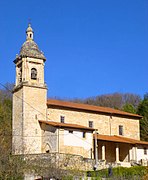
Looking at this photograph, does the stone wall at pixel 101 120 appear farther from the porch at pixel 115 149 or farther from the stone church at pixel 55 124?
the porch at pixel 115 149

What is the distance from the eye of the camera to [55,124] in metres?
46.5

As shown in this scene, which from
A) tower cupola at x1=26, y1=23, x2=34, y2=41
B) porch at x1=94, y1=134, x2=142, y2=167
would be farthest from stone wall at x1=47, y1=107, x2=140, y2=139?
tower cupola at x1=26, y1=23, x2=34, y2=41

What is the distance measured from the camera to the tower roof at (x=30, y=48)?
171 ft

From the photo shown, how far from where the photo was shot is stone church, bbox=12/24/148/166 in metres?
47.2

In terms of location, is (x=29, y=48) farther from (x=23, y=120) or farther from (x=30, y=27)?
(x=23, y=120)

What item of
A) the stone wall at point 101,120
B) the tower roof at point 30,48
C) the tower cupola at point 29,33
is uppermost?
the tower cupola at point 29,33

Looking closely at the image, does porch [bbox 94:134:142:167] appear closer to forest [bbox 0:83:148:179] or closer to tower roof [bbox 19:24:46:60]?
A: forest [bbox 0:83:148:179]

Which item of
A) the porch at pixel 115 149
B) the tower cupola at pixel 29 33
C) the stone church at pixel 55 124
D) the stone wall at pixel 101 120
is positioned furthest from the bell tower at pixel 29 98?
the porch at pixel 115 149

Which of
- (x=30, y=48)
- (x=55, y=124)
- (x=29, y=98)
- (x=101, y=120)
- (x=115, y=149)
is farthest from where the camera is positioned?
(x=101, y=120)

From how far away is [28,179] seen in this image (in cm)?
2775

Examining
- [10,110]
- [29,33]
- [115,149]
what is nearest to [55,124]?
[115,149]

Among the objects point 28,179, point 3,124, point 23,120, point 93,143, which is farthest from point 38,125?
point 28,179

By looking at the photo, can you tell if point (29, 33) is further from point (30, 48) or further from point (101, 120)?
point (101, 120)

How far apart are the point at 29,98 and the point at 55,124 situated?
5.46 m
